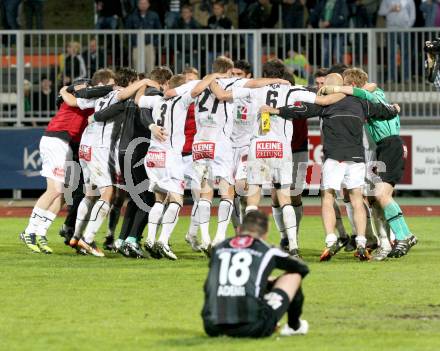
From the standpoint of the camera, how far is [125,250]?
15.2 meters

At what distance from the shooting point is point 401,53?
24859mm

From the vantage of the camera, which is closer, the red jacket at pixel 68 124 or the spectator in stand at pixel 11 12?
the red jacket at pixel 68 124

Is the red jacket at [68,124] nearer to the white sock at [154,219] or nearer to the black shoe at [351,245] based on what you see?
the white sock at [154,219]

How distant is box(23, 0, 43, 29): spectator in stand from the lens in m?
27.8

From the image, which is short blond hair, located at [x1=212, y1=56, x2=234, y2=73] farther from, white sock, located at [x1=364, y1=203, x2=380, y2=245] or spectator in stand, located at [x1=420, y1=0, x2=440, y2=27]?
spectator in stand, located at [x1=420, y1=0, x2=440, y2=27]

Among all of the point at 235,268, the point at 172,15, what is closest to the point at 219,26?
the point at 172,15

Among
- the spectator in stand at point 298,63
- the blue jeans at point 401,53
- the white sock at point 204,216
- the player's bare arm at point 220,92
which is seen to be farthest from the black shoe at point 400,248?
the blue jeans at point 401,53

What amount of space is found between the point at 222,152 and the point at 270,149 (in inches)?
23.7

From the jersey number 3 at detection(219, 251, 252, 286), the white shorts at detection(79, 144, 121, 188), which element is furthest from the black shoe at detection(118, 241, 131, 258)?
the jersey number 3 at detection(219, 251, 252, 286)

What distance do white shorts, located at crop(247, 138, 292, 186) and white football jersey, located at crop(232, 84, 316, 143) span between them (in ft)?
0.34

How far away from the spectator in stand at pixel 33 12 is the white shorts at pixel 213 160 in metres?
13.7

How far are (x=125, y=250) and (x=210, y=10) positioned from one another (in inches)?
527

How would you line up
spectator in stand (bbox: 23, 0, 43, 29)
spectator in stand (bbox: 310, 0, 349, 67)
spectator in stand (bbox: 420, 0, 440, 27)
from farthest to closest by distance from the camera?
spectator in stand (bbox: 23, 0, 43, 29) → spectator in stand (bbox: 420, 0, 440, 27) → spectator in stand (bbox: 310, 0, 349, 67)

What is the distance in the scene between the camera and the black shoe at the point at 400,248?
14891mm
